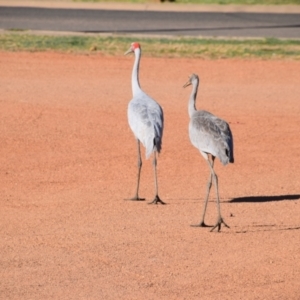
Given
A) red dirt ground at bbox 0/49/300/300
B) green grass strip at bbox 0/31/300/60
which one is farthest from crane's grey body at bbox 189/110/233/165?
green grass strip at bbox 0/31/300/60

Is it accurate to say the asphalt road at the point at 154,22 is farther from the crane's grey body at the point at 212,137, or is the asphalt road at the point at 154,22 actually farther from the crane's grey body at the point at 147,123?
the crane's grey body at the point at 212,137

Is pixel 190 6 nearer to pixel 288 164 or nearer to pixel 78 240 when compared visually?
pixel 288 164

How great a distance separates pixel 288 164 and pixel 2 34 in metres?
12.3

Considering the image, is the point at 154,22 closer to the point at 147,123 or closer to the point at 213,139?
the point at 147,123

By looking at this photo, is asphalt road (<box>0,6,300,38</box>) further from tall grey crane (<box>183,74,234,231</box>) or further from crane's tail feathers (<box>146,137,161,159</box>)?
tall grey crane (<box>183,74,234,231</box>)

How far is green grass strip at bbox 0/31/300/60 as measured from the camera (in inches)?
894

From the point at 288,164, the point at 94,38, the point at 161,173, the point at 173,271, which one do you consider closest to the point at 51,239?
the point at 173,271

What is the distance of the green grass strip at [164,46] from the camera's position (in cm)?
2270

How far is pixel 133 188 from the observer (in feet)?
41.5

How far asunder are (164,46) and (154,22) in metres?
5.02

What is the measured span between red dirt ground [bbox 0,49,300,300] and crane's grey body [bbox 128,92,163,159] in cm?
71

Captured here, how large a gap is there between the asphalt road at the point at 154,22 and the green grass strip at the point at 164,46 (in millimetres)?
1468

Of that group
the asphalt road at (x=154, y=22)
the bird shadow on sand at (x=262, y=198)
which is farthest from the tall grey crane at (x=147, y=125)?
the asphalt road at (x=154, y=22)

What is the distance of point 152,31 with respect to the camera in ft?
85.6
